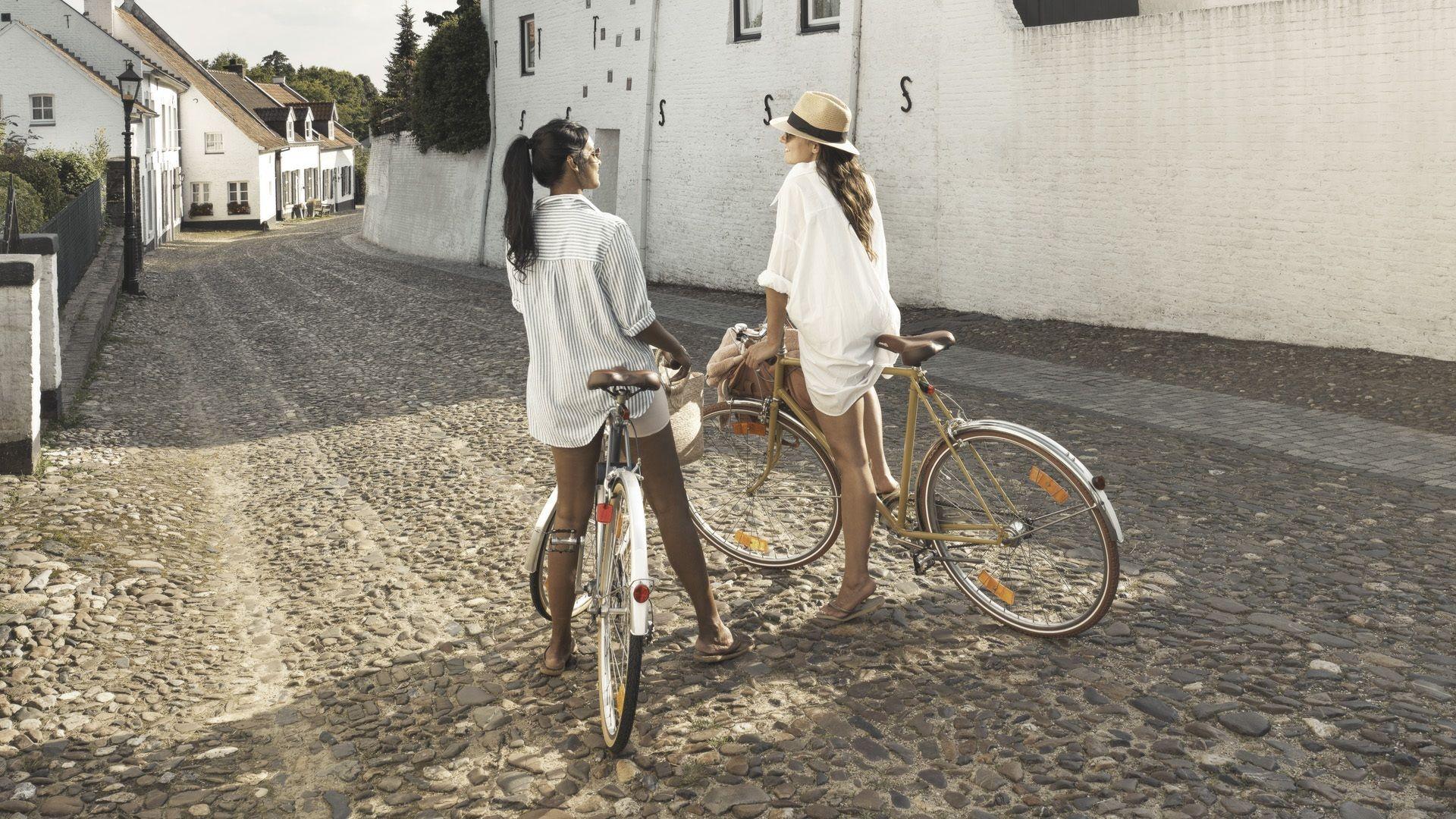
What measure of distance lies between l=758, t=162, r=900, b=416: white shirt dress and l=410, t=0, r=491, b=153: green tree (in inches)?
1098

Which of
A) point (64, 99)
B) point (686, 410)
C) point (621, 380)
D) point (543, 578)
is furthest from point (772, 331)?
point (64, 99)

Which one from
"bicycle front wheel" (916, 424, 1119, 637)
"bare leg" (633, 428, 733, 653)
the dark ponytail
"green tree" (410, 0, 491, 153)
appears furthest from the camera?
"green tree" (410, 0, 491, 153)

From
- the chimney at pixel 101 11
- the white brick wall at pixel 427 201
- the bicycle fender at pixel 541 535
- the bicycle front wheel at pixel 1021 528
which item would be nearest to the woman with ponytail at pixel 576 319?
the bicycle fender at pixel 541 535

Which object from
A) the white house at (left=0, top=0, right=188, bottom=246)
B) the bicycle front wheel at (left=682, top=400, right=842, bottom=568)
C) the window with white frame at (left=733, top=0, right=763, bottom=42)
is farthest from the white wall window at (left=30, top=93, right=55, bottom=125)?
the bicycle front wheel at (left=682, top=400, right=842, bottom=568)

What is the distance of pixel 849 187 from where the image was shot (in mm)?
4742

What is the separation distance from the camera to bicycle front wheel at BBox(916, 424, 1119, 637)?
14.9 ft

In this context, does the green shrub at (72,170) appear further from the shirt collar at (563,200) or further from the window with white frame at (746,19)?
the shirt collar at (563,200)

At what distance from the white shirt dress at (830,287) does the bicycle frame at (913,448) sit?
18 centimetres

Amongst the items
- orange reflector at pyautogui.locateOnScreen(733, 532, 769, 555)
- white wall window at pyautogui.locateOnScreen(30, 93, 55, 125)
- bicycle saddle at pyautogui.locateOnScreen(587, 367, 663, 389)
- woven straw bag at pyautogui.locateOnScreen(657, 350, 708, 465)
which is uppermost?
white wall window at pyautogui.locateOnScreen(30, 93, 55, 125)

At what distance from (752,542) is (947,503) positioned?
3.53 ft

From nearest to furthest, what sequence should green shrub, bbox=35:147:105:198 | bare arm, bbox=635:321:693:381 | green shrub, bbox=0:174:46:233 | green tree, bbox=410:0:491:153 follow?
bare arm, bbox=635:321:693:381 < green shrub, bbox=0:174:46:233 < green shrub, bbox=35:147:105:198 < green tree, bbox=410:0:491:153

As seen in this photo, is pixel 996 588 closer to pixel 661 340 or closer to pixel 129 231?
pixel 661 340

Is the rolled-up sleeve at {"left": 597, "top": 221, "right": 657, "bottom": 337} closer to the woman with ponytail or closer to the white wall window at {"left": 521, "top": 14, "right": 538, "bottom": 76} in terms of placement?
the woman with ponytail

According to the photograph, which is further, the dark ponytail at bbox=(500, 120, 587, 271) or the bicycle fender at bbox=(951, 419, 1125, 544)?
the bicycle fender at bbox=(951, 419, 1125, 544)
